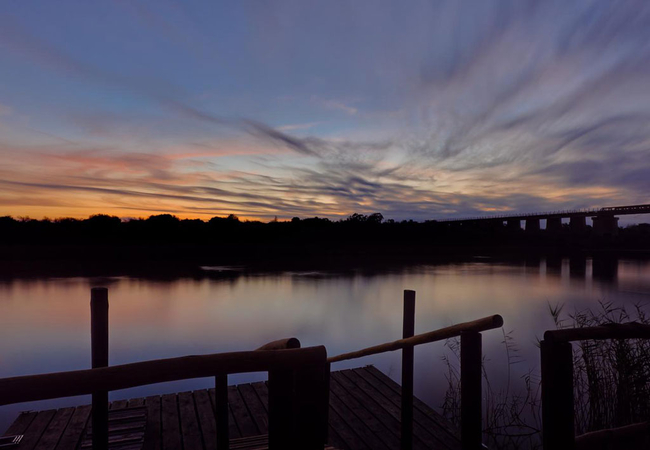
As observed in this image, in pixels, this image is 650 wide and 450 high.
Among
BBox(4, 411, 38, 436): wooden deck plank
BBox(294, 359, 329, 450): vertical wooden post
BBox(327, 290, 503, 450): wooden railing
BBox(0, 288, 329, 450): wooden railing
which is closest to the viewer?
BBox(0, 288, 329, 450): wooden railing

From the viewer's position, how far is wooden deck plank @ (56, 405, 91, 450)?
5.00 m

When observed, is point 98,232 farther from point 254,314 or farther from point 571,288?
point 571,288

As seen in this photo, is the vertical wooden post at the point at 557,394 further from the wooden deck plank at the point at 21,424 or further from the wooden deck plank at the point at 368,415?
the wooden deck plank at the point at 21,424

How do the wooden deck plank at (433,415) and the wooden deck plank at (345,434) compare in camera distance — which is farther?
the wooden deck plank at (433,415)

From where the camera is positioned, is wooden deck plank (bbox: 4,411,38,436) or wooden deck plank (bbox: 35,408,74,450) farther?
wooden deck plank (bbox: 4,411,38,436)

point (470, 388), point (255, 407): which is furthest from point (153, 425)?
point (470, 388)

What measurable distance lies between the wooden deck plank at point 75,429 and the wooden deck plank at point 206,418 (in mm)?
1641

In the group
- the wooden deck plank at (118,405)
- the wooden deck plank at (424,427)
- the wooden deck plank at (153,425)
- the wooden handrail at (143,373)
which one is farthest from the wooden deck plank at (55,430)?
the wooden deck plank at (424,427)

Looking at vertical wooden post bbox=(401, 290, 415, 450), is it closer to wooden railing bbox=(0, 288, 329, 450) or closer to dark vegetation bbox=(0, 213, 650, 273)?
wooden railing bbox=(0, 288, 329, 450)

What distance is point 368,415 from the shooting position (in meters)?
6.06

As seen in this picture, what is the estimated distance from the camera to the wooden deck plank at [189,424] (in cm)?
505

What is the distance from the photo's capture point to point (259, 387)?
711 centimetres

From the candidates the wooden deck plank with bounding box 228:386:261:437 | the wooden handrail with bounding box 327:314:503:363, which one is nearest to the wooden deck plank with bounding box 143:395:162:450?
the wooden deck plank with bounding box 228:386:261:437

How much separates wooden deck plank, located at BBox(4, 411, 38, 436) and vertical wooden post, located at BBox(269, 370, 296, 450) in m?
5.85
